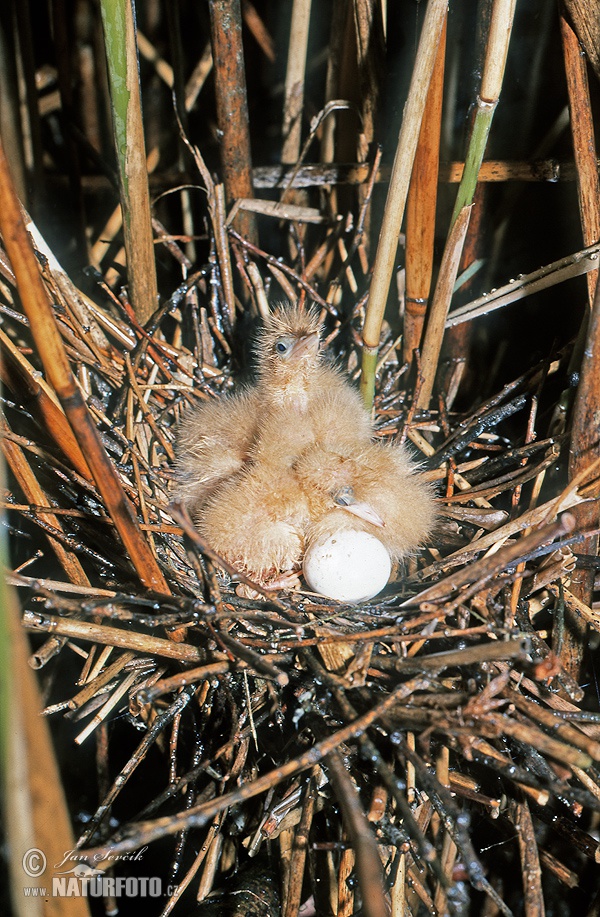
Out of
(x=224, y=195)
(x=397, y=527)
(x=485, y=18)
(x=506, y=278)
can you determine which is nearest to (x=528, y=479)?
(x=397, y=527)

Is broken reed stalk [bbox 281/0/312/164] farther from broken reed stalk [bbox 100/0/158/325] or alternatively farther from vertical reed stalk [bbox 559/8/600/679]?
vertical reed stalk [bbox 559/8/600/679]

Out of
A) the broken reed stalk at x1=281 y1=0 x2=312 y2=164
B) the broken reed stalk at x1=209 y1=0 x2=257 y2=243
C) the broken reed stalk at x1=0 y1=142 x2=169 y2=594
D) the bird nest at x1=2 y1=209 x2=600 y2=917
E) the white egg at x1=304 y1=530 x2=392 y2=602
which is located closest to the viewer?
the broken reed stalk at x1=0 y1=142 x2=169 y2=594

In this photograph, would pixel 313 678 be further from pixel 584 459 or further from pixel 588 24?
pixel 588 24

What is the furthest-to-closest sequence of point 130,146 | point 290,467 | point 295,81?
point 295,81
point 290,467
point 130,146

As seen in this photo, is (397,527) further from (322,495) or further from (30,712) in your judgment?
(30,712)

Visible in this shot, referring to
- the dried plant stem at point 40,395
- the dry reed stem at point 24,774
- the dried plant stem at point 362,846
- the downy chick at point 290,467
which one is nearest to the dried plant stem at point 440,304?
the downy chick at point 290,467

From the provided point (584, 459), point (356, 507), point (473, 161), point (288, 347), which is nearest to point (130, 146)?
point (288, 347)

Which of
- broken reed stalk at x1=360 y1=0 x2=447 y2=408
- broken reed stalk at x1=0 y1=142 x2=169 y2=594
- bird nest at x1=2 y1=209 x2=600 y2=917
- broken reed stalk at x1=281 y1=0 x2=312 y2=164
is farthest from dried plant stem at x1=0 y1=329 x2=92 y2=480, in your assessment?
broken reed stalk at x1=281 y1=0 x2=312 y2=164
